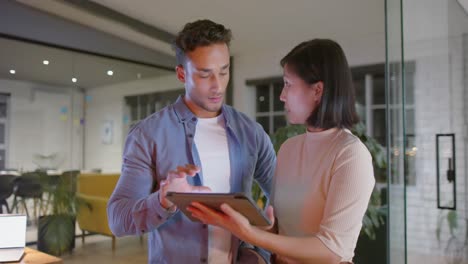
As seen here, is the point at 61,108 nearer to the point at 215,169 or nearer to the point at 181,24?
the point at 181,24

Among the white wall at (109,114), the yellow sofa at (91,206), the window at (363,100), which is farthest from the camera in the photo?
the window at (363,100)

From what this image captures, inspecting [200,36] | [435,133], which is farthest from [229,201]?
[435,133]

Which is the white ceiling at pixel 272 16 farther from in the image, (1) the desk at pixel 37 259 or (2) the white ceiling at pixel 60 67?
(1) the desk at pixel 37 259

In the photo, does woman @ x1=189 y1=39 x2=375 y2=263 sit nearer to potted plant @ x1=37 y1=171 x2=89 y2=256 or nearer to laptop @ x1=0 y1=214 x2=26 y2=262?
laptop @ x1=0 y1=214 x2=26 y2=262

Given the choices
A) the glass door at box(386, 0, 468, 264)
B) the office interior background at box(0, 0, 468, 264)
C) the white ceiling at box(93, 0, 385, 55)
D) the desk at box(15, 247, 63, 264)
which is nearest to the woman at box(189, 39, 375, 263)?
the office interior background at box(0, 0, 468, 264)

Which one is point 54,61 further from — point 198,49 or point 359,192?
point 359,192

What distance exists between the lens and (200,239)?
1.20m

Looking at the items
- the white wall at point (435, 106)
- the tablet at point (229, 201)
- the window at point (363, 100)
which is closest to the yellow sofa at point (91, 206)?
the window at point (363, 100)

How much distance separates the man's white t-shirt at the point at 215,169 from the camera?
1.22 meters

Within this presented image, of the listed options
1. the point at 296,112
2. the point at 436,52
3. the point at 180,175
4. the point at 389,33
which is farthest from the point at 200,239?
the point at 436,52

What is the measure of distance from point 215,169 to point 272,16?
147 inches

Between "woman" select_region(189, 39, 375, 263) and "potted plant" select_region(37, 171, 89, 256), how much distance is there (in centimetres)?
381

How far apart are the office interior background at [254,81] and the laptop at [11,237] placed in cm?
200

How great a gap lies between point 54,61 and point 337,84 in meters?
4.10
